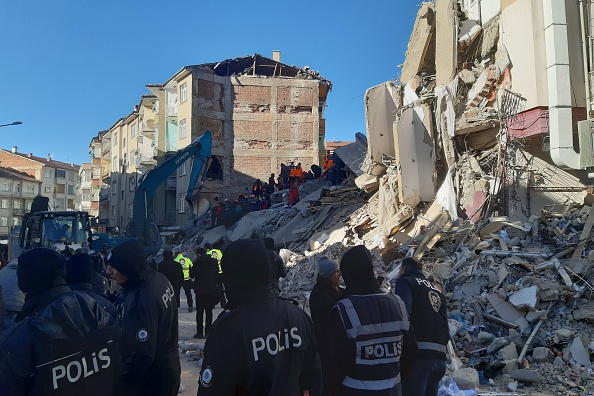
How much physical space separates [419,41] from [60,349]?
50.8ft

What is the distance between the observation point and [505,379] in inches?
249

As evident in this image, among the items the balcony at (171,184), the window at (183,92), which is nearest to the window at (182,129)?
the window at (183,92)

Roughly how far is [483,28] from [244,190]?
23388 millimetres

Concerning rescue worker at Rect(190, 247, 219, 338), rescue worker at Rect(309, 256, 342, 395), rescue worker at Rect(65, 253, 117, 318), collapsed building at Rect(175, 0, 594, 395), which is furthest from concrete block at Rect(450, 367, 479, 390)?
rescue worker at Rect(65, 253, 117, 318)

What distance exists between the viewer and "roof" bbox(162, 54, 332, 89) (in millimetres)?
35656

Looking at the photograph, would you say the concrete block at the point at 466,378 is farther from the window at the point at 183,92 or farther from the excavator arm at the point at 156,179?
the window at the point at 183,92

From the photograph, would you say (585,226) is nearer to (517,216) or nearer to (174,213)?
(517,216)

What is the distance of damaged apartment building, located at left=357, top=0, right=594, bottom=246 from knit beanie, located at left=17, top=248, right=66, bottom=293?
985cm

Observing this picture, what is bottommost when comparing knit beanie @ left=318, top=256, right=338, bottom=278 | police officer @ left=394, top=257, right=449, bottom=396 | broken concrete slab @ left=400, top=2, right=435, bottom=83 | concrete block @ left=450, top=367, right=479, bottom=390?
concrete block @ left=450, top=367, right=479, bottom=390

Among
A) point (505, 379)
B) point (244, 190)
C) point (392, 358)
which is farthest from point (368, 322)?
point (244, 190)

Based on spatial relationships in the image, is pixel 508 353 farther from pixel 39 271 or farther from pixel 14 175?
pixel 14 175

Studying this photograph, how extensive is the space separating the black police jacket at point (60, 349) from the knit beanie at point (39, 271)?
0.16 ft

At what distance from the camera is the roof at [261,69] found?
3566cm

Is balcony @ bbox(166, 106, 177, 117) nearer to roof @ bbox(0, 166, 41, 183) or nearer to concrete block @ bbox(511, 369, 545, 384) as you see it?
roof @ bbox(0, 166, 41, 183)
